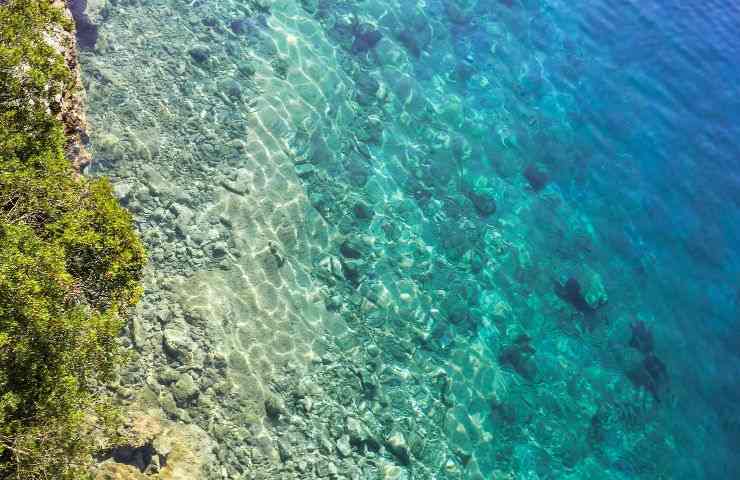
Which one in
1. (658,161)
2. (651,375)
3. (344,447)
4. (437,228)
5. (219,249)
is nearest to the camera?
(344,447)

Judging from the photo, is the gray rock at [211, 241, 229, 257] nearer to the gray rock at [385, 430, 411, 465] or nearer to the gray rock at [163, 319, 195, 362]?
the gray rock at [163, 319, 195, 362]

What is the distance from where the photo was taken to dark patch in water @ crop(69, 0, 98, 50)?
18828mm

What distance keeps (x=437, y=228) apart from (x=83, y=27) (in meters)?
15.9

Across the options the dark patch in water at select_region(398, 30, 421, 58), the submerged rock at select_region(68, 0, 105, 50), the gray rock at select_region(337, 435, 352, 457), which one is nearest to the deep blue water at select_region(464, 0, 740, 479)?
the dark patch in water at select_region(398, 30, 421, 58)

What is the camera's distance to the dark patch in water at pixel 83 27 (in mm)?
18828

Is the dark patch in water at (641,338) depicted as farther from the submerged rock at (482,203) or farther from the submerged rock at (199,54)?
the submerged rock at (199,54)

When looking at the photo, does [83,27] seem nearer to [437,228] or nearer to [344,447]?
[437,228]

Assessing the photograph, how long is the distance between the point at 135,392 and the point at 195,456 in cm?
240

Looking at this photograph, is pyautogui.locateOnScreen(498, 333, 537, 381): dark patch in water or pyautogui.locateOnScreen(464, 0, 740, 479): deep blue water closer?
pyautogui.locateOnScreen(498, 333, 537, 381): dark patch in water

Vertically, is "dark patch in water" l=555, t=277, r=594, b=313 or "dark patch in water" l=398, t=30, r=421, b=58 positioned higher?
"dark patch in water" l=398, t=30, r=421, b=58

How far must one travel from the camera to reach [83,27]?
62.9 feet

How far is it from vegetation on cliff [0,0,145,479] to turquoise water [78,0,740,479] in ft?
17.1

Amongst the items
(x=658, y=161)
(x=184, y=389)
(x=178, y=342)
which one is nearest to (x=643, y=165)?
(x=658, y=161)

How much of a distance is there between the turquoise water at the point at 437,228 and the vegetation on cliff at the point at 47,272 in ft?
17.1
